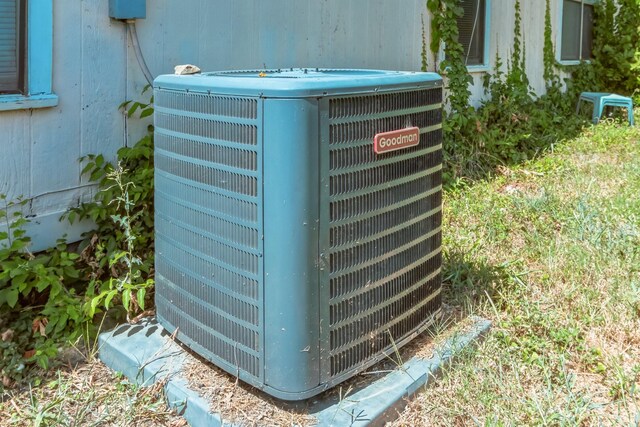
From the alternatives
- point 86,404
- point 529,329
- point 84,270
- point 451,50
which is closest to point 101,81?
point 84,270

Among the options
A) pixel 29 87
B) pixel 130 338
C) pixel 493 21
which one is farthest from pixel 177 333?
pixel 493 21

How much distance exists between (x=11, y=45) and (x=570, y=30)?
8.63 m

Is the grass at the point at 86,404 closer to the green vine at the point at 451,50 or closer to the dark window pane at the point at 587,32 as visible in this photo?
the green vine at the point at 451,50

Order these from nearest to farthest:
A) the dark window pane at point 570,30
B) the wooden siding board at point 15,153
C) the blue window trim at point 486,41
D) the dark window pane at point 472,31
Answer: the wooden siding board at point 15,153
the dark window pane at point 472,31
the blue window trim at point 486,41
the dark window pane at point 570,30

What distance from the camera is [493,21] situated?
7.62 m

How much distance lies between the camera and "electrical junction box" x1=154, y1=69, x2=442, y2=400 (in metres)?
2.21

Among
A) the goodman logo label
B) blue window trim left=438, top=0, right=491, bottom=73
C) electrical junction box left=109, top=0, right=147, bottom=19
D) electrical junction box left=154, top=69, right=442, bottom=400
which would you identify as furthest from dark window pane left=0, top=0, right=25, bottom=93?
blue window trim left=438, top=0, right=491, bottom=73

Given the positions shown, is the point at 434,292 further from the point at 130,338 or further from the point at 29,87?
the point at 29,87

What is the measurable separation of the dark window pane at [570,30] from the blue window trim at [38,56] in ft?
26.6

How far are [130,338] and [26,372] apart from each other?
40 cm

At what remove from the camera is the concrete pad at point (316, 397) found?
7.77 feet

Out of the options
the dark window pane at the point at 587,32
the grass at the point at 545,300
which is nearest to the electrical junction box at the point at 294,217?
the grass at the point at 545,300

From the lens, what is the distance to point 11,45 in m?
3.08

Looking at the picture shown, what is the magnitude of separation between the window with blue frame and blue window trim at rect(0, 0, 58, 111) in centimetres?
798
